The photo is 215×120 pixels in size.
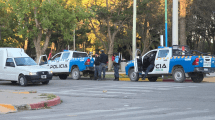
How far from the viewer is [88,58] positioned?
74.7 ft

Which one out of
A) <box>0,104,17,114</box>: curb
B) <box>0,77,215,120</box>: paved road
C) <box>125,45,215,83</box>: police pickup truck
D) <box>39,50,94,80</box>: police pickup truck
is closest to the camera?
<box>0,77,215,120</box>: paved road

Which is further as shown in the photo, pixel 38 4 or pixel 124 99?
pixel 38 4

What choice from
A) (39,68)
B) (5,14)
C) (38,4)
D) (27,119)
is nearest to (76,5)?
(38,4)

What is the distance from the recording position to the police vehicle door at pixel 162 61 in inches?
771

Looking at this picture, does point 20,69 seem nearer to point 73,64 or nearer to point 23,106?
point 73,64

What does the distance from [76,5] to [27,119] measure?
94.7 ft

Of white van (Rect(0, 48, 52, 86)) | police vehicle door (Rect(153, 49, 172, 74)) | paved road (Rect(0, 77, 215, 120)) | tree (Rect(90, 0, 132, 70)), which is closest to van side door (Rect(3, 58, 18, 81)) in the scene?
white van (Rect(0, 48, 52, 86))

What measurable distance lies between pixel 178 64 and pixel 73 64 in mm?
7794

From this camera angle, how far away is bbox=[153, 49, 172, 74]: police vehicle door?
19.6 m

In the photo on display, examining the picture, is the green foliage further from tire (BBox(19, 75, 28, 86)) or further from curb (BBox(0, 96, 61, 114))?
curb (BBox(0, 96, 61, 114))

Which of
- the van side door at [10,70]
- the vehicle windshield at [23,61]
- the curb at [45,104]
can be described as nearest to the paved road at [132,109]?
the curb at [45,104]

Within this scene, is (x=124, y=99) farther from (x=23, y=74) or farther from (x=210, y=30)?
(x=210, y=30)

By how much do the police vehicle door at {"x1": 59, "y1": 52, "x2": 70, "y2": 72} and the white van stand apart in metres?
4.34

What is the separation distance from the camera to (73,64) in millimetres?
23562
